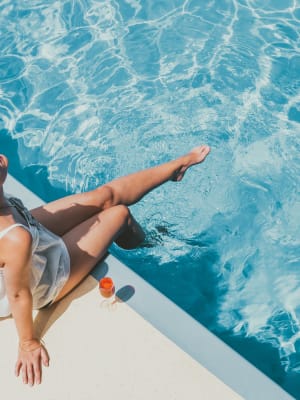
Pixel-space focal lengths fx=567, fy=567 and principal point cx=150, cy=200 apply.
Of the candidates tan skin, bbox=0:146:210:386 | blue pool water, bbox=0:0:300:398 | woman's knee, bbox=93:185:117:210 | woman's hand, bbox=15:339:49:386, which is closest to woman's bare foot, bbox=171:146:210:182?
tan skin, bbox=0:146:210:386

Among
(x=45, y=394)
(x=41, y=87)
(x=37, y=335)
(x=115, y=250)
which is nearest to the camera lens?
(x=45, y=394)

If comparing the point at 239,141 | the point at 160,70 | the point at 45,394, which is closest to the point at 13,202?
the point at 45,394

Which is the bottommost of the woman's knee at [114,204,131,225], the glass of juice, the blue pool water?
the blue pool water

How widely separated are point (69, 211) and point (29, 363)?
1.07 meters

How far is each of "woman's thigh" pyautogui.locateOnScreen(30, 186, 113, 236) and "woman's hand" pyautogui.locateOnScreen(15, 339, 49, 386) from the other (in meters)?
0.82

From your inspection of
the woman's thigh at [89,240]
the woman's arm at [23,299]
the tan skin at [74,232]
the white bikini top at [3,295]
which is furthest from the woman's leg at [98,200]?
the woman's arm at [23,299]

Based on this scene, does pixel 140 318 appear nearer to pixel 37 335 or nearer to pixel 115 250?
Result: pixel 37 335

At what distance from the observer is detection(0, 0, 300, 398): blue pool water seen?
4.92 metres

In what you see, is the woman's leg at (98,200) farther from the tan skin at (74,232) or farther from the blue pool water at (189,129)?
the blue pool water at (189,129)

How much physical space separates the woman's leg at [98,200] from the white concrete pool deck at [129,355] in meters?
0.48

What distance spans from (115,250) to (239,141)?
5.84 ft

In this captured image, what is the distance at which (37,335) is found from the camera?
3.66 meters

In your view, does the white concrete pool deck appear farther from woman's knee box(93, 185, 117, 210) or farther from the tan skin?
woman's knee box(93, 185, 117, 210)

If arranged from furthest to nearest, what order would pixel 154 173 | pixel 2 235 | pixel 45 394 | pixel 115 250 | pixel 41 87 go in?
pixel 41 87 → pixel 115 250 → pixel 154 173 → pixel 45 394 → pixel 2 235
